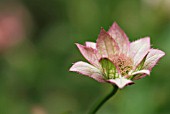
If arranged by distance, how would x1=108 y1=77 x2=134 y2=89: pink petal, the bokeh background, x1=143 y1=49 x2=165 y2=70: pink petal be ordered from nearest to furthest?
1. x1=108 y1=77 x2=134 y2=89: pink petal
2. x1=143 y1=49 x2=165 y2=70: pink petal
3. the bokeh background

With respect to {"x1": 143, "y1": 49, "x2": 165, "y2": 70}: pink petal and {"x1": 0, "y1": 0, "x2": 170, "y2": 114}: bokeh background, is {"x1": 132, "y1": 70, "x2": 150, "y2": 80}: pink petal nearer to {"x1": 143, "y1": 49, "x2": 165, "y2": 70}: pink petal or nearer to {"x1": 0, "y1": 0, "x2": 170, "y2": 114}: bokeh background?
{"x1": 143, "y1": 49, "x2": 165, "y2": 70}: pink petal

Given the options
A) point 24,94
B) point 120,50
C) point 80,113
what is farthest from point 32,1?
point 120,50

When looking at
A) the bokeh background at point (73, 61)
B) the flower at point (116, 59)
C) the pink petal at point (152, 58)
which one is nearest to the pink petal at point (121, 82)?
the flower at point (116, 59)

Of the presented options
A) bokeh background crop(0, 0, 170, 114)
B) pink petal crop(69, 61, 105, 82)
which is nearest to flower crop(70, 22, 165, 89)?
pink petal crop(69, 61, 105, 82)

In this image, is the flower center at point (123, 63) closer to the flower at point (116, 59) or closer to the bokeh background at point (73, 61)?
the flower at point (116, 59)

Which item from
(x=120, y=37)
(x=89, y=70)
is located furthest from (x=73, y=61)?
(x=89, y=70)

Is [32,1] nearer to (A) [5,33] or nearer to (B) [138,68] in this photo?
(A) [5,33]
